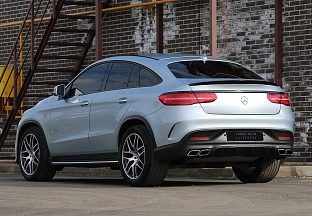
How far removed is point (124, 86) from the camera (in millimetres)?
8789

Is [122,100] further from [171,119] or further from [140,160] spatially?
[171,119]

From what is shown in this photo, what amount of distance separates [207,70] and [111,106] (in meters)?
1.32

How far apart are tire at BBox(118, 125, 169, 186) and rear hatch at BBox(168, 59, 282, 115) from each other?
83 cm

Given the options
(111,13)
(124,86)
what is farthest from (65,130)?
(111,13)

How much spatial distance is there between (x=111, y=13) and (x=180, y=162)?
8.26m

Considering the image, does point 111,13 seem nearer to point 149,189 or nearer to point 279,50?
point 279,50

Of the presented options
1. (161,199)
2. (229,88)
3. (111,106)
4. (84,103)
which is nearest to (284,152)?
(229,88)

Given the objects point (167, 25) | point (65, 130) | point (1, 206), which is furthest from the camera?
point (167, 25)

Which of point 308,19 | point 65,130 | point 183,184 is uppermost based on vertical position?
point 308,19

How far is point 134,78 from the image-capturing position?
8.72m

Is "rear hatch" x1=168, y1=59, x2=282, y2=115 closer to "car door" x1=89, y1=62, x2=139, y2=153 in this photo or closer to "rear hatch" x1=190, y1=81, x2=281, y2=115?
"rear hatch" x1=190, y1=81, x2=281, y2=115

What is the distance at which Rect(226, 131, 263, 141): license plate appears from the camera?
25.7 ft

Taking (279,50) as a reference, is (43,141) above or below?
below

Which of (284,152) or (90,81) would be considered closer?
(284,152)
